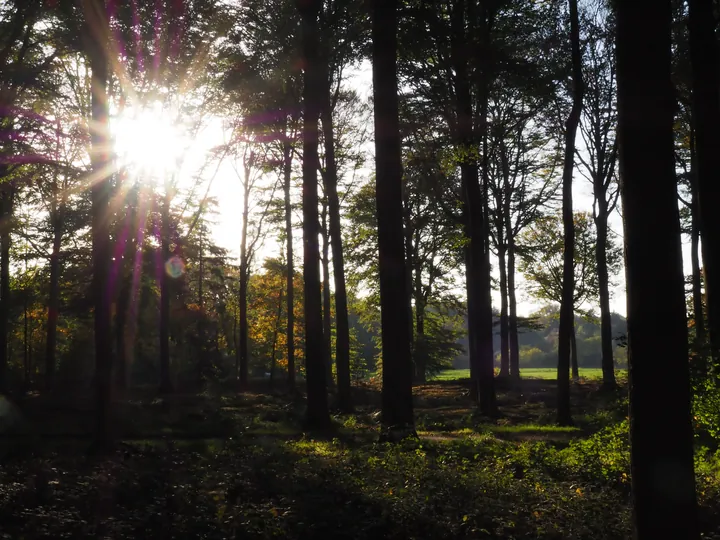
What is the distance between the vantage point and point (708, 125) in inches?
438

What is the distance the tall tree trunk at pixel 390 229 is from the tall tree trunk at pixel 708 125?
5332 millimetres

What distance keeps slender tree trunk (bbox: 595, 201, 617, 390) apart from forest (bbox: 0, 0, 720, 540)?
19 centimetres

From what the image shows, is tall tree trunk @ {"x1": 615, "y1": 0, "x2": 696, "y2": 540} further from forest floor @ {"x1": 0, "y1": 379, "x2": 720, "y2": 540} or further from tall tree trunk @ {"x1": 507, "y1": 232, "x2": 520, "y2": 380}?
tall tree trunk @ {"x1": 507, "y1": 232, "x2": 520, "y2": 380}

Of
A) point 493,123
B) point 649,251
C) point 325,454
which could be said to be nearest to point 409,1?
point 493,123

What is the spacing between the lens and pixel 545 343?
132 metres

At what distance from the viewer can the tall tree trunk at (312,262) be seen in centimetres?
1553

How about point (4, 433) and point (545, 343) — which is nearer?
point (4, 433)

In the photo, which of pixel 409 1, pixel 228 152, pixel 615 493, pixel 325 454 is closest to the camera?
pixel 615 493

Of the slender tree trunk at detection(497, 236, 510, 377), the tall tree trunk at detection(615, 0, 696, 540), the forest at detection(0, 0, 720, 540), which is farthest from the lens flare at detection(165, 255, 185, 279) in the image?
the tall tree trunk at detection(615, 0, 696, 540)

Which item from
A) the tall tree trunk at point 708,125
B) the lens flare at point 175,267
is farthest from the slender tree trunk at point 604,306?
the lens flare at point 175,267

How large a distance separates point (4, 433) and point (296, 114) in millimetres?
11904

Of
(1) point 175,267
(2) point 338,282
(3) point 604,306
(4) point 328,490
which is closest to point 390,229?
(4) point 328,490

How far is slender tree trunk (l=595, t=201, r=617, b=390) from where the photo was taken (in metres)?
25.7

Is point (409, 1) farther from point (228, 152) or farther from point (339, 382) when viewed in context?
point (339, 382)
